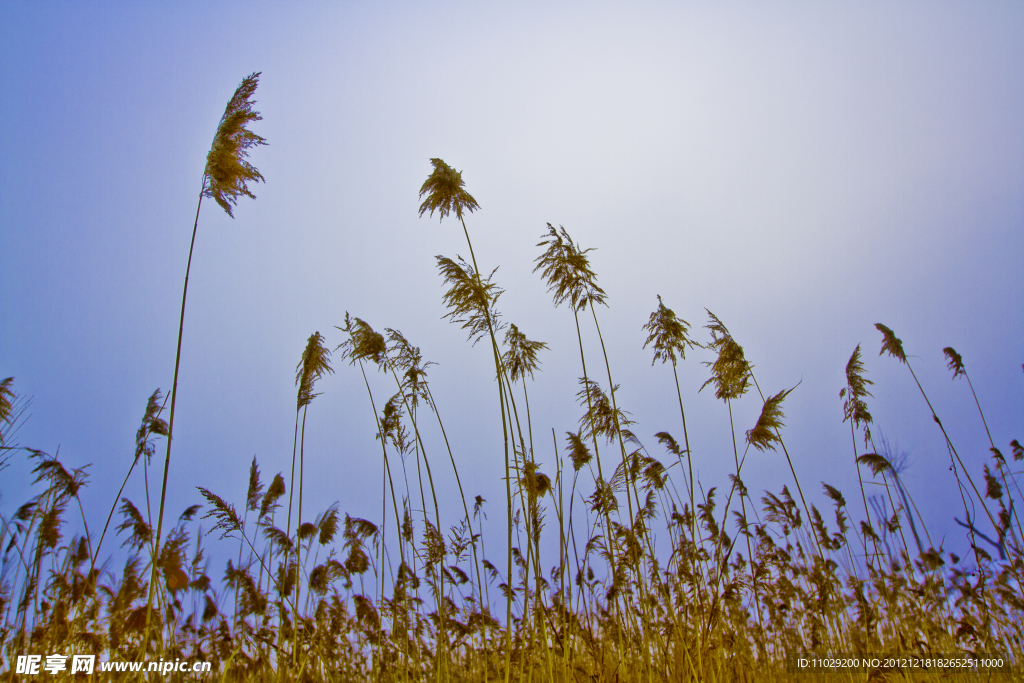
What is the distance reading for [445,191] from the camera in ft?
14.0

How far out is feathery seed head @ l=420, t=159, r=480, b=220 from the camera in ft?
14.0

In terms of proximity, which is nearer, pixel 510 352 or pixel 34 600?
pixel 34 600

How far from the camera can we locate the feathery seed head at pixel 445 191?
168 inches

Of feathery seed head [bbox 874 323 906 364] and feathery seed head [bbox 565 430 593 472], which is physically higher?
feathery seed head [bbox 874 323 906 364]

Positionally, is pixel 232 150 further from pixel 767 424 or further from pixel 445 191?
pixel 767 424

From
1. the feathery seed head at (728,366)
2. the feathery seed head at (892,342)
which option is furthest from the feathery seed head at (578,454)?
the feathery seed head at (892,342)

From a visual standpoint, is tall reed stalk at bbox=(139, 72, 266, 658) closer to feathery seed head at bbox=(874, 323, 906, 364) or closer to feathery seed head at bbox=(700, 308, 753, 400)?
feathery seed head at bbox=(700, 308, 753, 400)

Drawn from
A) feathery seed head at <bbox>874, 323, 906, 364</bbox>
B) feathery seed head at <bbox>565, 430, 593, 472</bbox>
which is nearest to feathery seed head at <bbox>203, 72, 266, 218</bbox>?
feathery seed head at <bbox>565, 430, 593, 472</bbox>

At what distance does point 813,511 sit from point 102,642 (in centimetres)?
899

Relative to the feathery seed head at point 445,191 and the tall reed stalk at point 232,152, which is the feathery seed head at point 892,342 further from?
the tall reed stalk at point 232,152

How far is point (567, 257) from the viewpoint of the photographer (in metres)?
4.54

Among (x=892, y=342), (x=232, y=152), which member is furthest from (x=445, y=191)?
(x=892, y=342)

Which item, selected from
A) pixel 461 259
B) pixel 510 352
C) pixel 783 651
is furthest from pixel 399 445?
pixel 783 651

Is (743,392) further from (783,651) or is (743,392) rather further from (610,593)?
(783,651)
